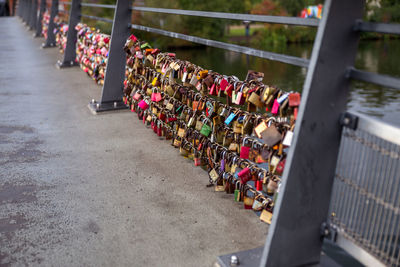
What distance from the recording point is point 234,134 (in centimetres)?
243

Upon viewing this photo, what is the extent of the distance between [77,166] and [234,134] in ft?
3.91

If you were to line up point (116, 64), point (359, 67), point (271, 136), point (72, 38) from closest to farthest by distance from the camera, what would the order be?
point (271, 136)
point (116, 64)
point (72, 38)
point (359, 67)

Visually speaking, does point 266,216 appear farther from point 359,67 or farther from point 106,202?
point 359,67

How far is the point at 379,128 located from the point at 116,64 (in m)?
3.48

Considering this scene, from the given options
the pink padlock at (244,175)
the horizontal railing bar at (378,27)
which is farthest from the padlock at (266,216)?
the horizontal railing bar at (378,27)

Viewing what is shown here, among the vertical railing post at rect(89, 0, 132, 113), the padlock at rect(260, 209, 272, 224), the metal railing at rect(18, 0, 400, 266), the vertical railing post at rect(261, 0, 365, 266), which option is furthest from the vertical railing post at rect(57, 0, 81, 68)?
the vertical railing post at rect(261, 0, 365, 266)

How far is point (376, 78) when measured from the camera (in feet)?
4.58

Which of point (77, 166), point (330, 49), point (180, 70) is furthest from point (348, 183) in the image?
point (77, 166)

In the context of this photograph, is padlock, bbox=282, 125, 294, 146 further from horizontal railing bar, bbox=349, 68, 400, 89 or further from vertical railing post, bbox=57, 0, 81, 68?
vertical railing post, bbox=57, 0, 81, 68

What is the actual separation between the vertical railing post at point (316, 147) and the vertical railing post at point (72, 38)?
660 centimetres

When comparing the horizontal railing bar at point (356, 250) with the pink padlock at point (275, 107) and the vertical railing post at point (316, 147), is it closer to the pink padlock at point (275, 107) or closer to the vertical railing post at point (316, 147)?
the vertical railing post at point (316, 147)

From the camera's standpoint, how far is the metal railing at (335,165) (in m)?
1.43

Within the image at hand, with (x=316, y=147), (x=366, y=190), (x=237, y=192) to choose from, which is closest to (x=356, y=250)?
(x=366, y=190)

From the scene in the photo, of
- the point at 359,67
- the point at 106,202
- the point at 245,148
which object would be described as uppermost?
the point at 359,67
